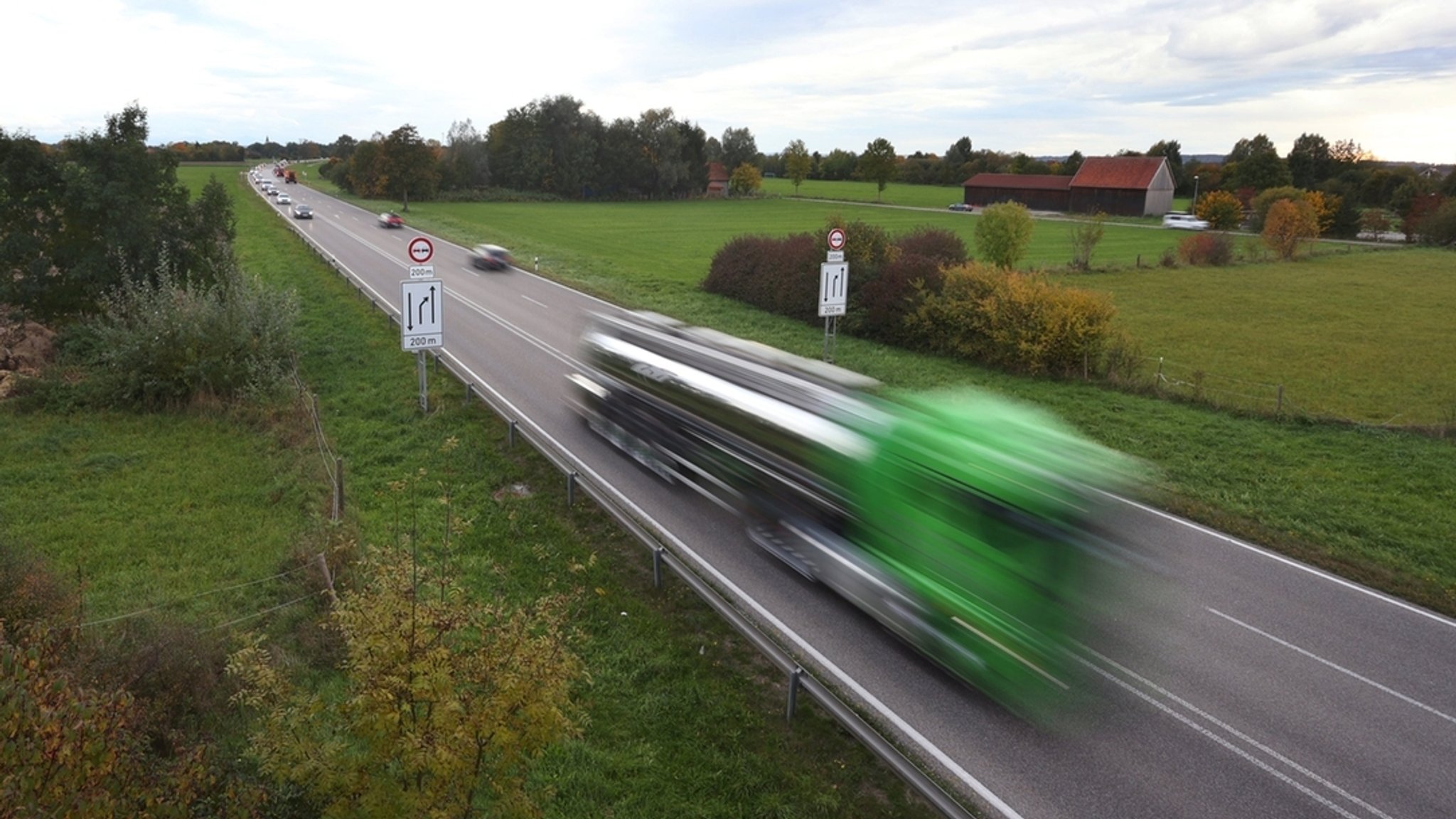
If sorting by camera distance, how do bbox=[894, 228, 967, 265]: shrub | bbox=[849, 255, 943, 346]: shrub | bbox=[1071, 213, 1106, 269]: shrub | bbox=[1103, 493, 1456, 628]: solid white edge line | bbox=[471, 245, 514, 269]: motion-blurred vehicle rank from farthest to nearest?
bbox=[1071, 213, 1106, 269]: shrub, bbox=[471, 245, 514, 269]: motion-blurred vehicle, bbox=[894, 228, 967, 265]: shrub, bbox=[849, 255, 943, 346]: shrub, bbox=[1103, 493, 1456, 628]: solid white edge line

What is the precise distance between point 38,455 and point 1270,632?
19.4 metres

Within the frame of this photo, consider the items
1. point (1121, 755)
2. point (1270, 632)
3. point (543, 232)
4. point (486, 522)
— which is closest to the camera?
point (1121, 755)

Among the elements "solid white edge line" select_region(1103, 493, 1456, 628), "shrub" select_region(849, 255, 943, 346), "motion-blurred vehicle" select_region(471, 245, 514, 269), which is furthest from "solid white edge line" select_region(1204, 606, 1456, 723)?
"motion-blurred vehicle" select_region(471, 245, 514, 269)

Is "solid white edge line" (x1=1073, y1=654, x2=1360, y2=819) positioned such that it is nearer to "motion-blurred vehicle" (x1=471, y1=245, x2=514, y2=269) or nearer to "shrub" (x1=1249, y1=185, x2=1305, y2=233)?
"motion-blurred vehicle" (x1=471, y1=245, x2=514, y2=269)

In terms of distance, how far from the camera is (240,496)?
13500mm

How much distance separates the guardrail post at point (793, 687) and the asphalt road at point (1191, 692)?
0.77m

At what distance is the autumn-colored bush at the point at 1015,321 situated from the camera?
22672 mm

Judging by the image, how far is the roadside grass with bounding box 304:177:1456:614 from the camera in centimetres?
1305

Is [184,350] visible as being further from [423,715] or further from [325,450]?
[423,715]

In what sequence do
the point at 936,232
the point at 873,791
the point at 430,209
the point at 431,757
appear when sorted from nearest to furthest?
the point at 431,757, the point at 873,791, the point at 936,232, the point at 430,209

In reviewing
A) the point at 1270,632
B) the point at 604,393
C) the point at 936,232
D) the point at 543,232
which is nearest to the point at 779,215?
the point at 543,232

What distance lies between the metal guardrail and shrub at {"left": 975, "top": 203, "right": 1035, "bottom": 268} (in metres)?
29.1

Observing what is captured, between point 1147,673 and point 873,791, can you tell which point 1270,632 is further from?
point 873,791

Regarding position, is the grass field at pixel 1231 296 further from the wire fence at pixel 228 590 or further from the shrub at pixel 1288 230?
the wire fence at pixel 228 590
